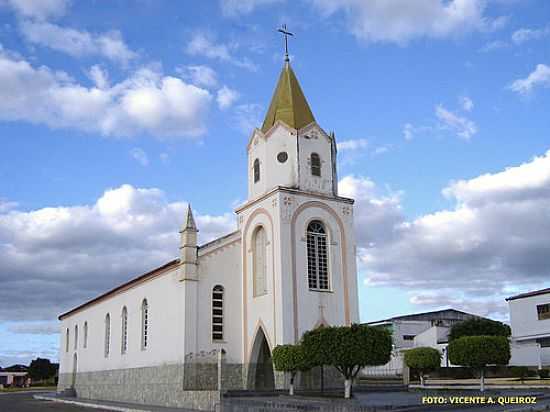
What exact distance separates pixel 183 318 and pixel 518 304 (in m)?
38.9

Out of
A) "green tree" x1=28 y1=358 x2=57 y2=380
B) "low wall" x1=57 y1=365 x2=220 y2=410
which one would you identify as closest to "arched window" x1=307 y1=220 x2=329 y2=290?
"low wall" x1=57 y1=365 x2=220 y2=410

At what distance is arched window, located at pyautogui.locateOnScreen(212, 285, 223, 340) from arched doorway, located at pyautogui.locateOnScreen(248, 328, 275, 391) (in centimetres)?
205

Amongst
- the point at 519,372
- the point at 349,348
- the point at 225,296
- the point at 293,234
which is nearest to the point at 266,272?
the point at 293,234

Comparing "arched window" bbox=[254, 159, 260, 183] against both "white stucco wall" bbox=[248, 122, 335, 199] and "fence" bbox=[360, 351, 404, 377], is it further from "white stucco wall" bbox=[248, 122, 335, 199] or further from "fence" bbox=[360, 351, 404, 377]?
"fence" bbox=[360, 351, 404, 377]

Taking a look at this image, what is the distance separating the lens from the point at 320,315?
33156 millimetres

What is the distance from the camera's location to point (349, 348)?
26062 millimetres

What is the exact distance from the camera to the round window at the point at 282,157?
35438 mm

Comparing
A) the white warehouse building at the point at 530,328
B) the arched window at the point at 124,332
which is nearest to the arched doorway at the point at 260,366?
the arched window at the point at 124,332

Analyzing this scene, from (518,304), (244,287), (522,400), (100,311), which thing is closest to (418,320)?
(518,304)

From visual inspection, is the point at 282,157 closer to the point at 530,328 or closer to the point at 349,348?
the point at 349,348

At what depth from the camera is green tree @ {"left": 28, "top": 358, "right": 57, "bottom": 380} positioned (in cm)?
9706

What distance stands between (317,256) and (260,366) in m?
6.68

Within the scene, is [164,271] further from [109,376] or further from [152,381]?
[109,376]

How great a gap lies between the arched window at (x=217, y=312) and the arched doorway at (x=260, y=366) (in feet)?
6.72
